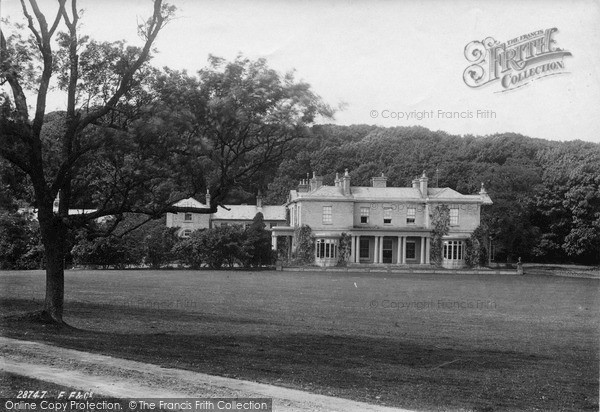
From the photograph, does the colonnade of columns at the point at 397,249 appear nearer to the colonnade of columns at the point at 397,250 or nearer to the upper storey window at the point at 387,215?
the colonnade of columns at the point at 397,250

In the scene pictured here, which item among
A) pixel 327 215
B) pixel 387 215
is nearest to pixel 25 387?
pixel 327 215

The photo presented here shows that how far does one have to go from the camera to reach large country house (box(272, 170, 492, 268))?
190 feet

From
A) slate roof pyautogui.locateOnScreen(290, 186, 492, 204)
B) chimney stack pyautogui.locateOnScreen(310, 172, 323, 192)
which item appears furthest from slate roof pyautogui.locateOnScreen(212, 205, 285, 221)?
chimney stack pyautogui.locateOnScreen(310, 172, 323, 192)

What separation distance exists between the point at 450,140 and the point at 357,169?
11608 millimetres

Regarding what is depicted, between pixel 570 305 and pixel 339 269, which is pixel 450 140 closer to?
pixel 339 269

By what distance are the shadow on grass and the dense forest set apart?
43.1 metres

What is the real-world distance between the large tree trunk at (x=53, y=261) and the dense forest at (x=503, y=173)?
42.7m

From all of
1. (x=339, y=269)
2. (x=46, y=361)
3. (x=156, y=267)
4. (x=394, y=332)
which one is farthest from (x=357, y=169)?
(x=46, y=361)

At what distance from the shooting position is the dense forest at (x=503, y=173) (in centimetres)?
5816

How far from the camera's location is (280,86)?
591 inches

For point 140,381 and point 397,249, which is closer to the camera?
point 140,381

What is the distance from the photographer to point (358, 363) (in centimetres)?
1319

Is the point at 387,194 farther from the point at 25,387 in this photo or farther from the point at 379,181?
the point at 25,387

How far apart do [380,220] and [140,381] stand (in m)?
50.4
